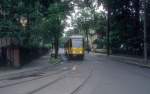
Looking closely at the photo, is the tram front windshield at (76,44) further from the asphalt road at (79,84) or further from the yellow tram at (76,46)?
the asphalt road at (79,84)

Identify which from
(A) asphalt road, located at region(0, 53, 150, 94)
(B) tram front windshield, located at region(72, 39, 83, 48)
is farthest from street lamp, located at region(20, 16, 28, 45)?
(B) tram front windshield, located at region(72, 39, 83, 48)

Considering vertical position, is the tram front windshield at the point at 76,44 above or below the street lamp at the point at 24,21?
below

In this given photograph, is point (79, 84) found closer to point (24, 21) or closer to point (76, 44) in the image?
point (24, 21)

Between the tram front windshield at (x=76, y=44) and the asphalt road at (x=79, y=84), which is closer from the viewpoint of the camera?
the asphalt road at (x=79, y=84)

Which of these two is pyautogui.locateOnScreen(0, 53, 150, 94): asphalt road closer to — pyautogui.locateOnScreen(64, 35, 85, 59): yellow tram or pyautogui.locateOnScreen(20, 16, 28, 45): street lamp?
pyautogui.locateOnScreen(20, 16, 28, 45): street lamp

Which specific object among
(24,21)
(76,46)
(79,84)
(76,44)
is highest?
(24,21)

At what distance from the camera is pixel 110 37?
67.2m

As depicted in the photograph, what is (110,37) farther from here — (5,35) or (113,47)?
(5,35)

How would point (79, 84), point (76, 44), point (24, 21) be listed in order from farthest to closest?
1. point (76, 44)
2. point (24, 21)
3. point (79, 84)

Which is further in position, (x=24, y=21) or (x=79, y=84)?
(x=24, y=21)

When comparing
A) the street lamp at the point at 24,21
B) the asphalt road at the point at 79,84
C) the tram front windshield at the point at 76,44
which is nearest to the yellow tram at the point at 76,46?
the tram front windshield at the point at 76,44

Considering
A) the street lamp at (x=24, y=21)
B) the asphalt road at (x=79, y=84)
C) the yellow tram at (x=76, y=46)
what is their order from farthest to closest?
the yellow tram at (x=76, y=46) < the street lamp at (x=24, y=21) < the asphalt road at (x=79, y=84)

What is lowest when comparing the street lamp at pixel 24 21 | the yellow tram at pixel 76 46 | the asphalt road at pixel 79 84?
the asphalt road at pixel 79 84

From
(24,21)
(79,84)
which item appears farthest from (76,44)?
(79,84)
